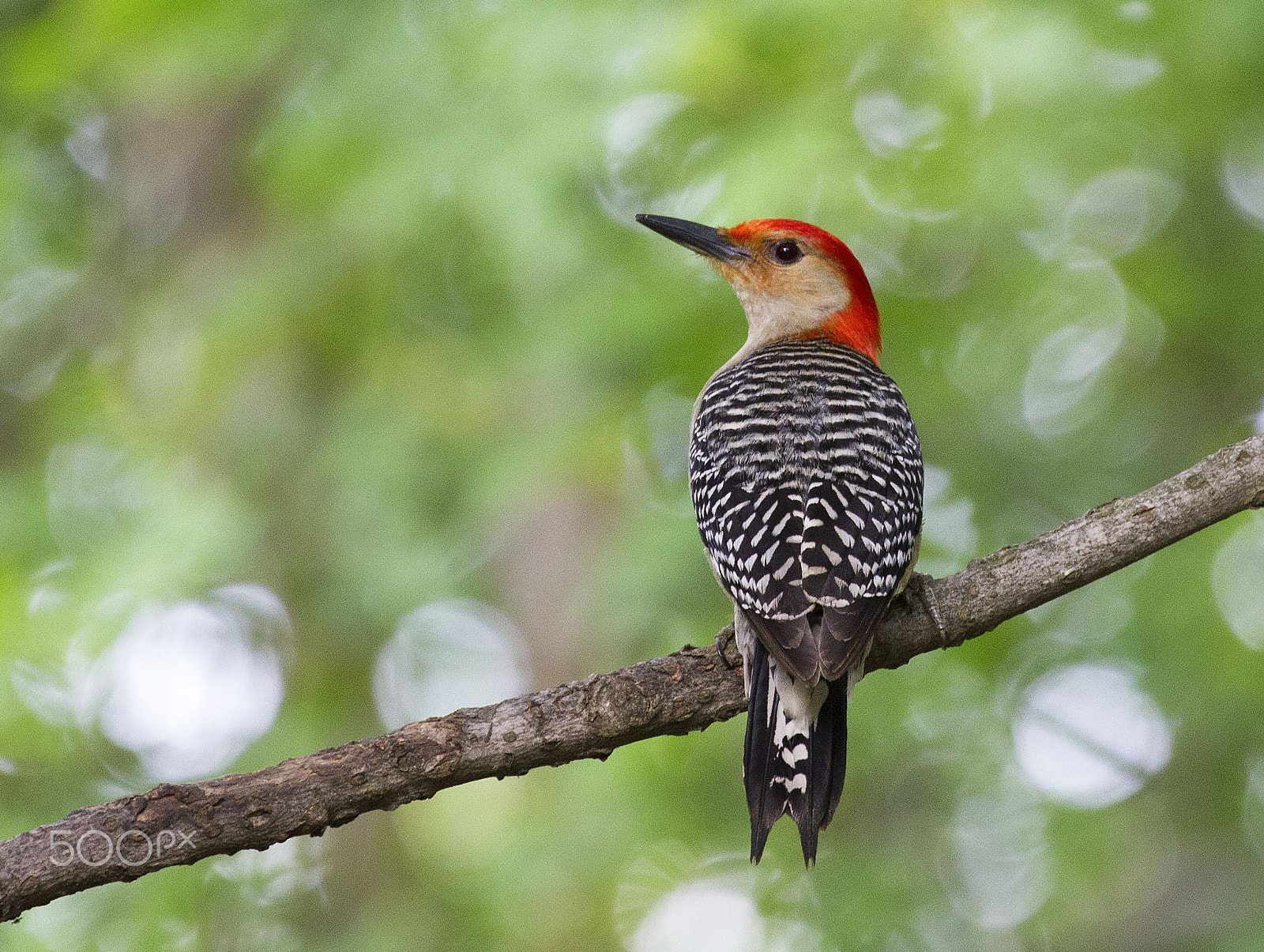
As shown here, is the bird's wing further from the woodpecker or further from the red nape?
the red nape

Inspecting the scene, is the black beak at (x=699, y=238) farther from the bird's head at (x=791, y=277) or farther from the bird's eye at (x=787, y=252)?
the bird's eye at (x=787, y=252)

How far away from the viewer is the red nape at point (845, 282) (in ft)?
17.9

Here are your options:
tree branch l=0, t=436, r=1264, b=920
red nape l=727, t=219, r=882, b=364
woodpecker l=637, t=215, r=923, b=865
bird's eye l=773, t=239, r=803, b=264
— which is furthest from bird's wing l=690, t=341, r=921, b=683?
bird's eye l=773, t=239, r=803, b=264

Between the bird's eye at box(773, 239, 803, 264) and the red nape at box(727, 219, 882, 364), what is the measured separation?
0.06 meters

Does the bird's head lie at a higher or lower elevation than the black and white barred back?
→ higher

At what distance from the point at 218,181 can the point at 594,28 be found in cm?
408

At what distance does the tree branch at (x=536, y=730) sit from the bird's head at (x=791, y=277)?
6.10 ft

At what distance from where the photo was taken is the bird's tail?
11.8ft

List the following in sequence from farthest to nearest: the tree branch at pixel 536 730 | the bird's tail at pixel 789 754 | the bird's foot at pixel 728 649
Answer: the bird's foot at pixel 728 649 → the bird's tail at pixel 789 754 → the tree branch at pixel 536 730

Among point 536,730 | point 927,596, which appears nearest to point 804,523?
point 927,596

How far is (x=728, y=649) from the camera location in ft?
12.5

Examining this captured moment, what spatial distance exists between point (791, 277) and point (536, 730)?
292 centimetres

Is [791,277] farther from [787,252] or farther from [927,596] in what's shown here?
[927,596]

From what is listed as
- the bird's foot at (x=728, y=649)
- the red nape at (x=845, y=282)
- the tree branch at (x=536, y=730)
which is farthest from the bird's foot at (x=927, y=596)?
the red nape at (x=845, y=282)
